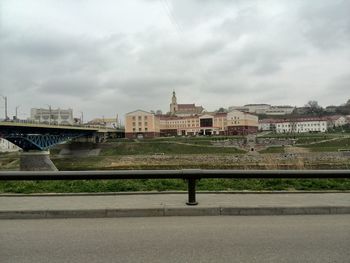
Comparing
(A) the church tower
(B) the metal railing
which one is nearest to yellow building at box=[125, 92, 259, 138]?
(A) the church tower

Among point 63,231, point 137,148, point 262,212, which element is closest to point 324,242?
point 262,212

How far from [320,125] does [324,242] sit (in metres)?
153

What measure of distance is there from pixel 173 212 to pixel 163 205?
35cm

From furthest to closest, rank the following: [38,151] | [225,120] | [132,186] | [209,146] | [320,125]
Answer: [320,125] → [225,120] → [209,146] → [38,151] → [132,186]

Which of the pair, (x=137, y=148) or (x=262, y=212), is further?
(x=137, y=148)

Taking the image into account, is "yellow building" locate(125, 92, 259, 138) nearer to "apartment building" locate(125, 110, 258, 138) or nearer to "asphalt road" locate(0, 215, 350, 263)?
"apartment building" locate(125, 110, 258, 138)

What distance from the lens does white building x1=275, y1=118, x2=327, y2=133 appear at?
147 metres

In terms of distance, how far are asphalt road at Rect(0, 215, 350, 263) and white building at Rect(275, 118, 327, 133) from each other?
5690 inches

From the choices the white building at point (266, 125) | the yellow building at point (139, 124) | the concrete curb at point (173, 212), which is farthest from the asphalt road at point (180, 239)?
the white building at point (266, 125)

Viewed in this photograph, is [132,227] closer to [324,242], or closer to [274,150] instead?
[324,242]

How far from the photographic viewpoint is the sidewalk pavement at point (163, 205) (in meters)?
7.09

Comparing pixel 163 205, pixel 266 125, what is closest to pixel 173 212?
pixel 163 205

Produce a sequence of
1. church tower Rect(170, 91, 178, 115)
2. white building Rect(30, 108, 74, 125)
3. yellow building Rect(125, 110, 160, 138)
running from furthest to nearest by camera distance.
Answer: church tower Rect(170, 91, 178, 115)
white building Rect(30, 108, 74, 125)
yellow building Rect(125, 110, 160, 138)

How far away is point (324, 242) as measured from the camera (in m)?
5.37
